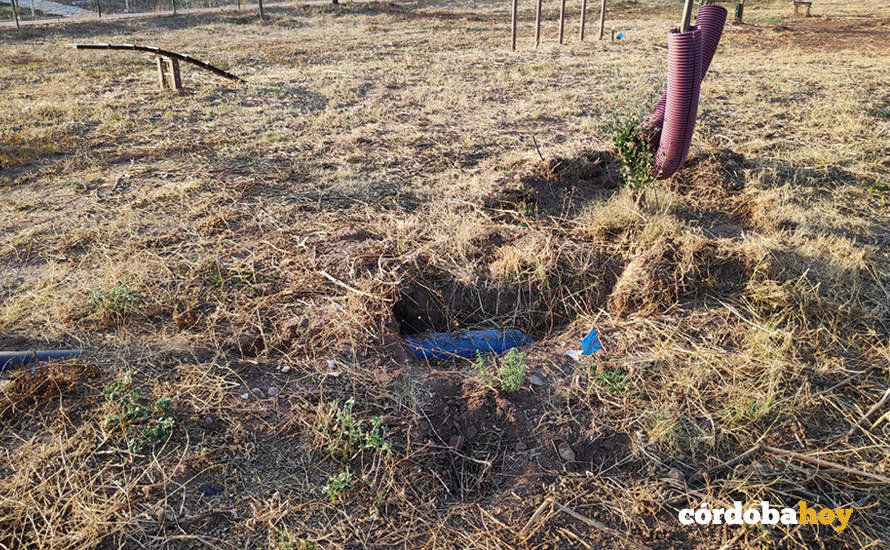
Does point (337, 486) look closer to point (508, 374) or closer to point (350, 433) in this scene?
point (350, 433)

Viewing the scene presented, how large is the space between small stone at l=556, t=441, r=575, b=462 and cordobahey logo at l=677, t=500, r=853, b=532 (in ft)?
1.55

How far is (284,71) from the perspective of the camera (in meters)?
10.7

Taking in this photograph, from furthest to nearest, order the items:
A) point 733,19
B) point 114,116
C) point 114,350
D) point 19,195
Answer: point 733,19, point 114,116, point 19,195, point 114,350

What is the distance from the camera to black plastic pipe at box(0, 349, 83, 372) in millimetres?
2885

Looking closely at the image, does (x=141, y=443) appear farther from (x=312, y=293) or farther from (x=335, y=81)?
(x=335, y=81)

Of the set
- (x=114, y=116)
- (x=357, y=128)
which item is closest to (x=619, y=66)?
(x=357, y=128)

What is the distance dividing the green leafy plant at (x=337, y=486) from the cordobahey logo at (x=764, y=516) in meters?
1.32

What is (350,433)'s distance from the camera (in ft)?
8.39

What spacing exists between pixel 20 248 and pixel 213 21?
17291mm

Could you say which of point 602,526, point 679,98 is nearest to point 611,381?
point 602,526

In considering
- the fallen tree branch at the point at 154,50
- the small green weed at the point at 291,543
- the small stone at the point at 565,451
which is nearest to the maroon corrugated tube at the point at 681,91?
the small stone at the point at 565,451

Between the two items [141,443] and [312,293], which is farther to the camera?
[312,293]

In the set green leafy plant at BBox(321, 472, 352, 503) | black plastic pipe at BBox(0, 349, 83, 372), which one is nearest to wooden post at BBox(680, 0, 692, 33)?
green leafy plant at BBox(321, 472, 352, 503)

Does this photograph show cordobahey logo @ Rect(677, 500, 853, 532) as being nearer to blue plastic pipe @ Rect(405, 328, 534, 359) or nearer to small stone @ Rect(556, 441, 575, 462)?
small stone @ Rect(556, 441, 575, 462)
